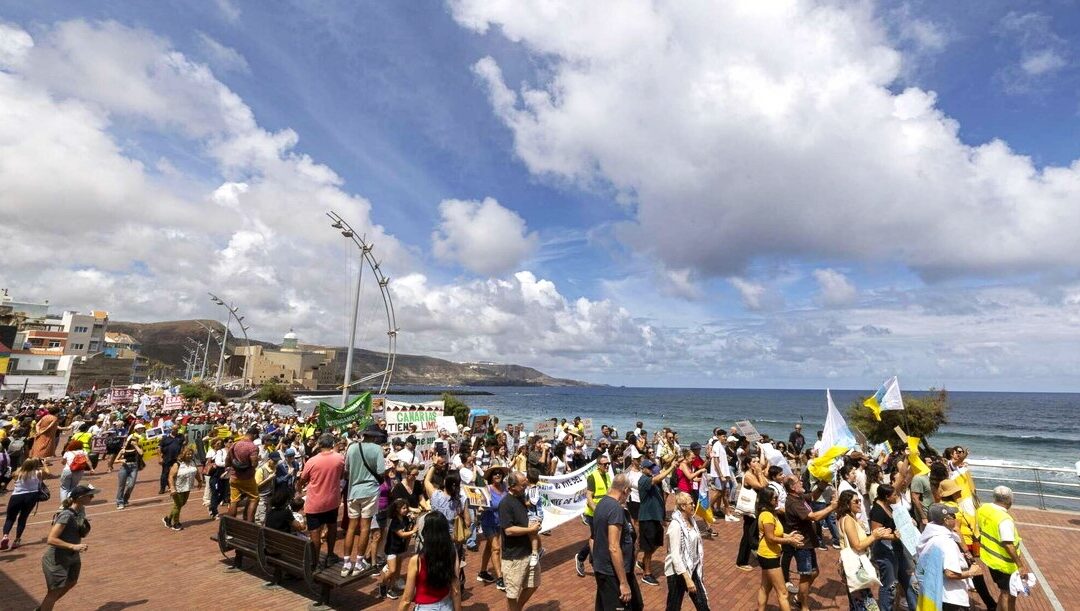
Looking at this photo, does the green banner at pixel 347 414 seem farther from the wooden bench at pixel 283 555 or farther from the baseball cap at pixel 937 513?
the baseball cap at pixel 937 513

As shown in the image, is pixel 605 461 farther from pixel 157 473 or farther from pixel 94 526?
pixel 157 473

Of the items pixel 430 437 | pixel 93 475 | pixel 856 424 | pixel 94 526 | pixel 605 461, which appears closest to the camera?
Answer: pixel 605 461

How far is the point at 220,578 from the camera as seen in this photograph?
22.3ft

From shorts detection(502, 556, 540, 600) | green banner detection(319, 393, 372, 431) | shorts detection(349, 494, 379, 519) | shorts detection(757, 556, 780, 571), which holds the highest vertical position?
green banner detection(319, 393, 372, 431)

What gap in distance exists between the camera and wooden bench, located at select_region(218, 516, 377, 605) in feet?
19.3

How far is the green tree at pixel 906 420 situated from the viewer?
2653 cm

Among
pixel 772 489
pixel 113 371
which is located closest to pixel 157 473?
pixel 772 489

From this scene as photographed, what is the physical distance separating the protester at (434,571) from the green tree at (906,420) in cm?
2902

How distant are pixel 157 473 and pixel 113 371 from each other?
107299 mm

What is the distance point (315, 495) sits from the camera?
6.64 m

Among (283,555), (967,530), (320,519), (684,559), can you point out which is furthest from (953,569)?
(283,555)

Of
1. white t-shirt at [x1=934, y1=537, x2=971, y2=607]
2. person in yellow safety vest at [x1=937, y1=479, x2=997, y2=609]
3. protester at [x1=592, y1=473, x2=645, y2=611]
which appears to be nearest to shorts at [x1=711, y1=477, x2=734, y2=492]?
person in yellow safety vest at [x1=937, y1=479, x2=997, y2=609]

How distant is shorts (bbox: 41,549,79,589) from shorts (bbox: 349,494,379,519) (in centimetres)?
273

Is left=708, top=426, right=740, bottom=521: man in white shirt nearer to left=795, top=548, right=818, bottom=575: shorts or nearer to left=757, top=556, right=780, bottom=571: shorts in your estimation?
left=795, top=548, right=818, bottom=575: shorts
